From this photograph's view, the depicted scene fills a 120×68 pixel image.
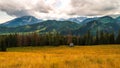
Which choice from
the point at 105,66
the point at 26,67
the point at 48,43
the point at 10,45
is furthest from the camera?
the point at 48,43

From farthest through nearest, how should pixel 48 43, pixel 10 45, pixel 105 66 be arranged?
pixel 48 43 < pixel 10 45 < pixel 105 66

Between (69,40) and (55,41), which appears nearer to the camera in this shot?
(55,41)

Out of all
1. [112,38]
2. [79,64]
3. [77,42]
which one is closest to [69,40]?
[77,42]

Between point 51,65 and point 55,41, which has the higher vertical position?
point 51,65

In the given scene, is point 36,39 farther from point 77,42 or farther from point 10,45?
point 77,42

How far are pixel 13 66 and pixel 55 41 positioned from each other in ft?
426

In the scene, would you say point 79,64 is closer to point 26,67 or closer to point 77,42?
point 26,67

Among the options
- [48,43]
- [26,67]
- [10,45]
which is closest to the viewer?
[26,67]

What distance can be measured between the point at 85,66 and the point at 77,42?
140 meters

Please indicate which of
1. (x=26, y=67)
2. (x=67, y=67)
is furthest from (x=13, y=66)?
(x=67, y=67)

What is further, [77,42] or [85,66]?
[77,42]

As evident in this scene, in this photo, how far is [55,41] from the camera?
141875 millimetres

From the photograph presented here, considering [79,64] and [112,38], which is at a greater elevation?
[79,64]

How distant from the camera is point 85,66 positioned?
11.7 meters
